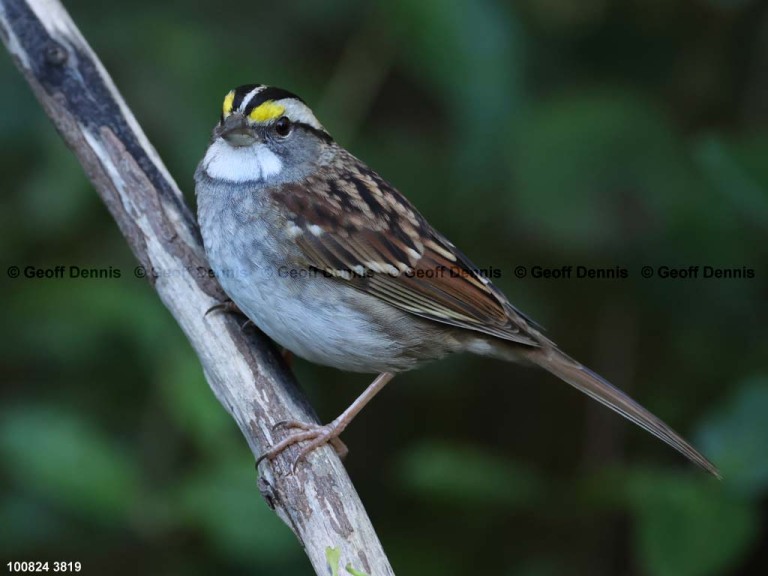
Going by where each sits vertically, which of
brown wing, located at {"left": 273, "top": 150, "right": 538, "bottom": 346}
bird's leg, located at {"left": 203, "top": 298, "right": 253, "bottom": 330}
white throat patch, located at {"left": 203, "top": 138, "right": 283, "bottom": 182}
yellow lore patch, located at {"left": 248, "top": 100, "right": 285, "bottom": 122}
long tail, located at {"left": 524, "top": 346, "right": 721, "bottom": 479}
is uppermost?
yellow lore patch, located at {"left": 248, "top": 100, "right": 285, "bottom": 122}

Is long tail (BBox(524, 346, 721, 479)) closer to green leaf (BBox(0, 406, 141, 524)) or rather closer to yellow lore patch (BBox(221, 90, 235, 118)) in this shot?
yellow lore patch (BBox(221, 90, 235, 118))

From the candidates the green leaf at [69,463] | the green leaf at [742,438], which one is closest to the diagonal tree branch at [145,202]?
the green leaf at [69,463]

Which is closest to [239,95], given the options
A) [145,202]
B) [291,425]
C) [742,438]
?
[145,202]

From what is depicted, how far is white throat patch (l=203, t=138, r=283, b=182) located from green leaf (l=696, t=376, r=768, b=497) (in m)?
1.61

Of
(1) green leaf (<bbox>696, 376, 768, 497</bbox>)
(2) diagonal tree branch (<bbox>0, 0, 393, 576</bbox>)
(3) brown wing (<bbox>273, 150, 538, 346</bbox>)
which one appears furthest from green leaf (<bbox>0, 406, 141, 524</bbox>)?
(1) green leaf (<bbox>696, 376, 768, 497</bbox>)

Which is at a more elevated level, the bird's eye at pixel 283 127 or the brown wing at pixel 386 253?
the bird's eye at pixel 283 127

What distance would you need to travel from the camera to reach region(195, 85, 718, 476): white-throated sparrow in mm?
2951

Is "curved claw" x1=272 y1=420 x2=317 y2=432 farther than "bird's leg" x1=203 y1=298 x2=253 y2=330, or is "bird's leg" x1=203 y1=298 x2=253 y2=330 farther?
"bird's leg" x1=203 y1=298 x2=253 y2=330

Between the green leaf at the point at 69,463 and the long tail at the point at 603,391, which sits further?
the long tail at the point at 603,391

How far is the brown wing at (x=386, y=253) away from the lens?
10.1 ft

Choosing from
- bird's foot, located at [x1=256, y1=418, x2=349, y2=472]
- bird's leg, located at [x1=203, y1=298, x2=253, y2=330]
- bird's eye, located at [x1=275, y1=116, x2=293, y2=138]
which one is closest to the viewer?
bird's foot, located at [x1=256, y1=418, x2=349, y2=472]

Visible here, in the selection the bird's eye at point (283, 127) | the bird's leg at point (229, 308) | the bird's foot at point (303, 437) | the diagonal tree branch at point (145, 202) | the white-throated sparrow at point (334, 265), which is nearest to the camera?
the bird's foot at point (303, 437)

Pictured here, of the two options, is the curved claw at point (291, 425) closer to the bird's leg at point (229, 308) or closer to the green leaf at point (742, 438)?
the bird's leg at point (229, 308)

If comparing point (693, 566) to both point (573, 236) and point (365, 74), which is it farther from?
point (365, 74)
